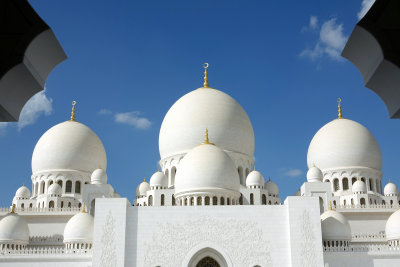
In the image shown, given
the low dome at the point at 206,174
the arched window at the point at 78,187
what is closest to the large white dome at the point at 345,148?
the low dome at the point at 206,174

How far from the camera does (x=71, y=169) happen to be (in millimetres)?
24547

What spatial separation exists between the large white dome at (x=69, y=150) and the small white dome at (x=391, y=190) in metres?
14.9

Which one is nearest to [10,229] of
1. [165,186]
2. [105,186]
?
[105,186]

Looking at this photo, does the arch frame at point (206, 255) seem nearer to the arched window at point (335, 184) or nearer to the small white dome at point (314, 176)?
the small white dome at point (314, 176)

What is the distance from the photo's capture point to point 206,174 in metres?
18.7

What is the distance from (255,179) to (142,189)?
6.44 m

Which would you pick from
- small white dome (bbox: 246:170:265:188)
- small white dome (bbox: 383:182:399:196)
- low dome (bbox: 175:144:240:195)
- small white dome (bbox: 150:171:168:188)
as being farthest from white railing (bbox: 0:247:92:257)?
small white dome (bbox: 383:182:399:196)

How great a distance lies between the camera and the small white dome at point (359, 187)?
23077mm

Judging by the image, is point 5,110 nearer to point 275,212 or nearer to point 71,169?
point 275,212

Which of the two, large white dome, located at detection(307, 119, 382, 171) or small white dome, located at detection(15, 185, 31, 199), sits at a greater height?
large white dome, located at detection(307, 119, 382, 171)

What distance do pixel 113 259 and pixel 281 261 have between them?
5816mm

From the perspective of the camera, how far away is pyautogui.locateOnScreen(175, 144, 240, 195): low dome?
734 inches

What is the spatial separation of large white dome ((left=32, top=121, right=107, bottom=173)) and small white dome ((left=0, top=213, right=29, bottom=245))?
5.25 m

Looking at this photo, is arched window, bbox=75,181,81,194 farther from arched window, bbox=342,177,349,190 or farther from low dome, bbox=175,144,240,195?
arched window, bbox=342,177,349,190
